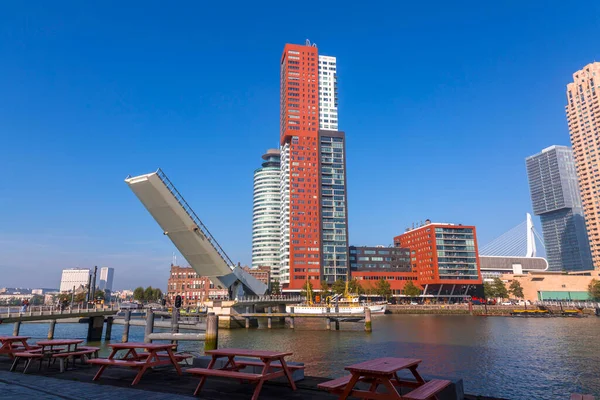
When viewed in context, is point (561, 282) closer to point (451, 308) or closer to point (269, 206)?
point (451, 308)

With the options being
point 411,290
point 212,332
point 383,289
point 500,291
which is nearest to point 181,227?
point 212,332

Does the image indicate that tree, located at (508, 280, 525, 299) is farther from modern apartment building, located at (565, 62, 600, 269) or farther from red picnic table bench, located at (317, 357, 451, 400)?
red picnic table bench, located at (317, 357, 451, 400)

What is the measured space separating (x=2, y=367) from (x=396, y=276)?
372 feet

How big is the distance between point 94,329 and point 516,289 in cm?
11313

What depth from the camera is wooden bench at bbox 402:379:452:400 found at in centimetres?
535

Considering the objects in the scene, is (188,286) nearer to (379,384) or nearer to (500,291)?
(500,291)

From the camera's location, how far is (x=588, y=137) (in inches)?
6107

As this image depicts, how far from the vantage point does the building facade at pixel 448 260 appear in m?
111

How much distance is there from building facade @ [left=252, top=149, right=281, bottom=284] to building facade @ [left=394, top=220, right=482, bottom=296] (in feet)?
191

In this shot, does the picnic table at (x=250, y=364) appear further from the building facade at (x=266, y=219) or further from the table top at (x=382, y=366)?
the building facade at (x=266, y=219)

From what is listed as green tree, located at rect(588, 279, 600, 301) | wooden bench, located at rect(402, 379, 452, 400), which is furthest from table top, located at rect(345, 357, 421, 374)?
green tree, located at rect(588, 279, 600, 301)

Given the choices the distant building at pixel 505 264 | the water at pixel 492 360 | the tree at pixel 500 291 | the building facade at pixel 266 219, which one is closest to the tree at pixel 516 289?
the tree at pixel 500 291

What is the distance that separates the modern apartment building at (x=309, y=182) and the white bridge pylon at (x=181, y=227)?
A: 63009 millimetres

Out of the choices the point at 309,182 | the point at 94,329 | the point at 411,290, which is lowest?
the point at 94,329
